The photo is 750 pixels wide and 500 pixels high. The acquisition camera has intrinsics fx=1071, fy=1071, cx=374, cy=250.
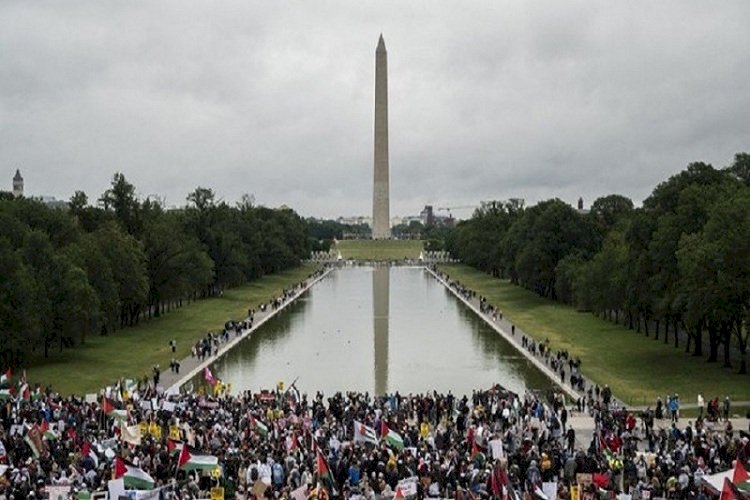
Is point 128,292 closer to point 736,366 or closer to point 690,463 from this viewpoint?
point 736,366

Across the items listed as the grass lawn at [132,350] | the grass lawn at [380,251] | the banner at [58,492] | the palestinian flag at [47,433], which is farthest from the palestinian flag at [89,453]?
the grass lawn at [380,251]

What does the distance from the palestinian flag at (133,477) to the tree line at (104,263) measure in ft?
79.4

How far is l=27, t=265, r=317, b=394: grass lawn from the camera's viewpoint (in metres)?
42.3

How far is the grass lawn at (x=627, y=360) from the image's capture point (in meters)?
39.1

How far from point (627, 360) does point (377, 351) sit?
12323mm

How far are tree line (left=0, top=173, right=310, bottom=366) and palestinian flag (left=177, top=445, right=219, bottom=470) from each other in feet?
77.3

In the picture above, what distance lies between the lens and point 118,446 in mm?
25391

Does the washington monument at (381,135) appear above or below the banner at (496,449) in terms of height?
above

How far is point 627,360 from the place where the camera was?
Answer: 157 ft

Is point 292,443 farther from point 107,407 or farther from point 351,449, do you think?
point 107,407

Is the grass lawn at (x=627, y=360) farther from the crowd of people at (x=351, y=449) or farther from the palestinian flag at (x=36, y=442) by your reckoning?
the palestinian flag at (x=36, y=442)

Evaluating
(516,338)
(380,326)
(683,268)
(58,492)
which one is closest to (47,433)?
(58,492)

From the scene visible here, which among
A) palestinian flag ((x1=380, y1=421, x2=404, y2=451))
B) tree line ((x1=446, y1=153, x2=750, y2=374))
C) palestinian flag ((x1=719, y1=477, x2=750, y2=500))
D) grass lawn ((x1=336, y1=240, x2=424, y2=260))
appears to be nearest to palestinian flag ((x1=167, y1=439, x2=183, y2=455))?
palestinian flag ((x1=380, y1=421, x2=404, y2=451))

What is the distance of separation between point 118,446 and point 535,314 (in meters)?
50.1
